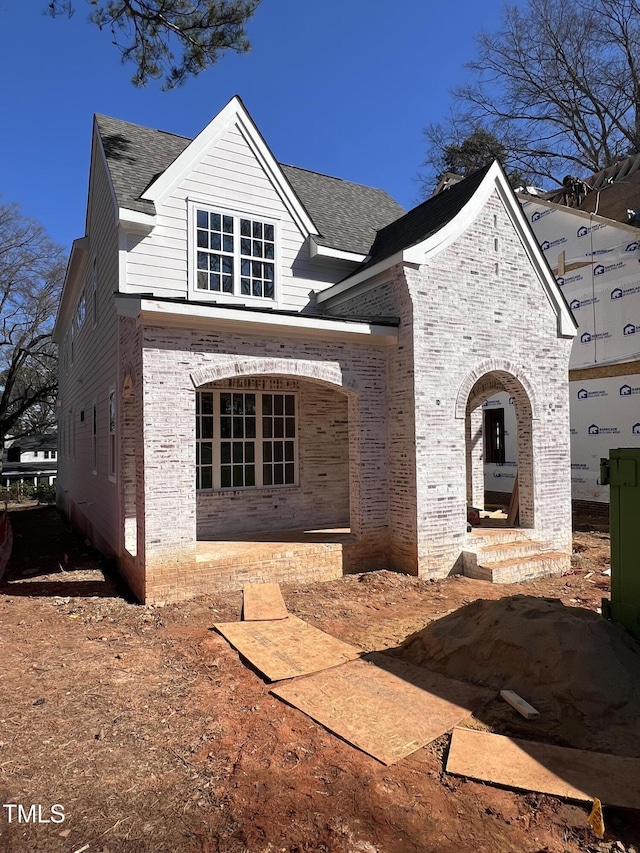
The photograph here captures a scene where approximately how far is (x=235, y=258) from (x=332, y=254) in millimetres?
2212

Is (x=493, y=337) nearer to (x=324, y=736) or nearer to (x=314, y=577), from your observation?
(x=314, y=577)

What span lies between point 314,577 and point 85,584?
3.92m

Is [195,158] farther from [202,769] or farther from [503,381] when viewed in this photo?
[202,769]

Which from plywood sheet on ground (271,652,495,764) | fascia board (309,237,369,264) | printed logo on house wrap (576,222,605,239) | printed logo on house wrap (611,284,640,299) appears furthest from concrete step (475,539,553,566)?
printed logo on house wrap (576,222,605,239)

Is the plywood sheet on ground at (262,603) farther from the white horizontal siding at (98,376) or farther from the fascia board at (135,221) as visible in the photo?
the fascia board at (135,221)

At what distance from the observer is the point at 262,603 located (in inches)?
297

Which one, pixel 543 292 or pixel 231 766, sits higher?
pixel 543 292

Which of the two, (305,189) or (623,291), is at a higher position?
(305,189)

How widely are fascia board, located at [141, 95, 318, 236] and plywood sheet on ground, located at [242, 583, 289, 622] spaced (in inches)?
290

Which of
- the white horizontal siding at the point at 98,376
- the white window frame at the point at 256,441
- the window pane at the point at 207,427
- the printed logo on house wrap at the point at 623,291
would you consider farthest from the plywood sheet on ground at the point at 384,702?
the printed logo on house wrap at the point at 623,291

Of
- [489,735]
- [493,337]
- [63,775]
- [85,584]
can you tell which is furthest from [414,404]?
[63,775]

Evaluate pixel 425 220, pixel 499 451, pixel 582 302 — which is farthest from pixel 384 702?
pixel 499 451

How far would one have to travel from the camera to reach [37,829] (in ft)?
10.3

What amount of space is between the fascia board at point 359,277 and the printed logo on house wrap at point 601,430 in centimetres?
1036
